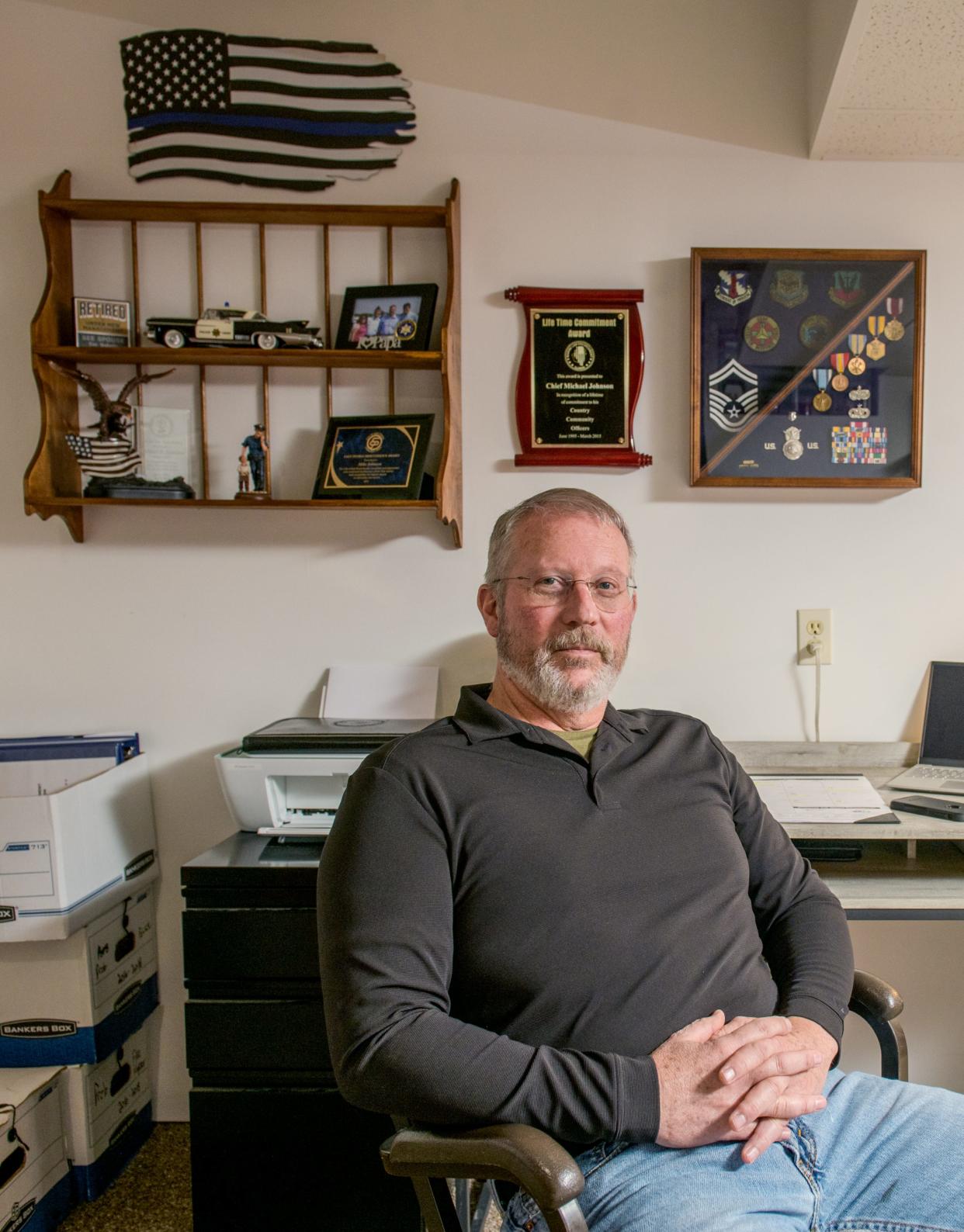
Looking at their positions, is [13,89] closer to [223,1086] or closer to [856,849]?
[223,1086]

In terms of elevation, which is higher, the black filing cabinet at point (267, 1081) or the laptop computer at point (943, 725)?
the laptop computer at point (943, 725)

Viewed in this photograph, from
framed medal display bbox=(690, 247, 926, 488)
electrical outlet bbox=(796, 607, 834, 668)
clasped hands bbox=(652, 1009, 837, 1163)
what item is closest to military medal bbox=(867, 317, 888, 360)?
framed medal display bbox=(690, 247, 926, 488)

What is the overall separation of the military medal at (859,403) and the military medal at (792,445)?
0.13 metres

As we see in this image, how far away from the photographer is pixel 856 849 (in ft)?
5.70

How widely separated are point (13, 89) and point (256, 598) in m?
1.32

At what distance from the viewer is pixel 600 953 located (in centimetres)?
114

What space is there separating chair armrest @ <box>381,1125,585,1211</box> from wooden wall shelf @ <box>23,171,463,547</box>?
1283 millimetres

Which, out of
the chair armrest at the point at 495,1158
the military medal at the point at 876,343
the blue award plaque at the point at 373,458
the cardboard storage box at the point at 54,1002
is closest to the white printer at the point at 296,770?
the cardboard storage box at the point at 54,1002

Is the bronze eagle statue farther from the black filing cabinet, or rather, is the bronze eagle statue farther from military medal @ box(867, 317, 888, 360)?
military medal @ box(867, 317, 888, 360)

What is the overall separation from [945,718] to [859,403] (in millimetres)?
767

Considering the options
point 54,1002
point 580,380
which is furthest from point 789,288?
point 54,1002

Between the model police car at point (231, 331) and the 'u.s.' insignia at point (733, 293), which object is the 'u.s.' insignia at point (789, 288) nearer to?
the 'u.s.' insignia at point (733, 293)

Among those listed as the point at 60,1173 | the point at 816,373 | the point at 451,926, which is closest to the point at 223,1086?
the point at 60,1173

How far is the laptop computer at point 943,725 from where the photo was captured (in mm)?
2002
